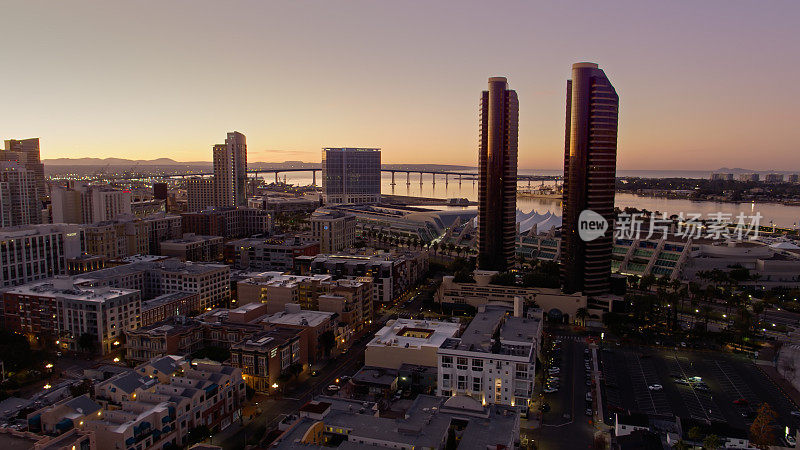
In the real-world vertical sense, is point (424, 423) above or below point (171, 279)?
below

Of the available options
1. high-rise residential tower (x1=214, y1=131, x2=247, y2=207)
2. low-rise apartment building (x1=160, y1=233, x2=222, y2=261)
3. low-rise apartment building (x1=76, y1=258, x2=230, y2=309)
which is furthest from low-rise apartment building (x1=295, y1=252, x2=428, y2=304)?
high-rise residential tower (x1=214, y1=131, x2=247, y2=207)

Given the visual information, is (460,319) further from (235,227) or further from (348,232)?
(235,227)

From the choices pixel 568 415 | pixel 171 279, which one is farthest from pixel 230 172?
pixel 568 415

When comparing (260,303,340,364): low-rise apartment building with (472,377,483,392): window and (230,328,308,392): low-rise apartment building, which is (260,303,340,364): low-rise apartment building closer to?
(230,328,308,392): low-rise apartment building

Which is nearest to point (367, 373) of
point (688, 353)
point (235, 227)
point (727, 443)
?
point (727, 443)

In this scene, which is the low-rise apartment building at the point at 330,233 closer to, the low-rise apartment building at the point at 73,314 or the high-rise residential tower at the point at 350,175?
the low-rise apartment building at the point at 73,314

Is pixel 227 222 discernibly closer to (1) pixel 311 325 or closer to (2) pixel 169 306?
(2) pixel 169 306

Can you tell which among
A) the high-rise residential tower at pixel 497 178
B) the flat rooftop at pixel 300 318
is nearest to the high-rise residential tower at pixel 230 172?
the high-rise residential tower at pixel 497 178

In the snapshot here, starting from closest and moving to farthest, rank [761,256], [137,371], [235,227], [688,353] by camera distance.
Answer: [137,371] → [688,353] → [761,256] → [235,227]
